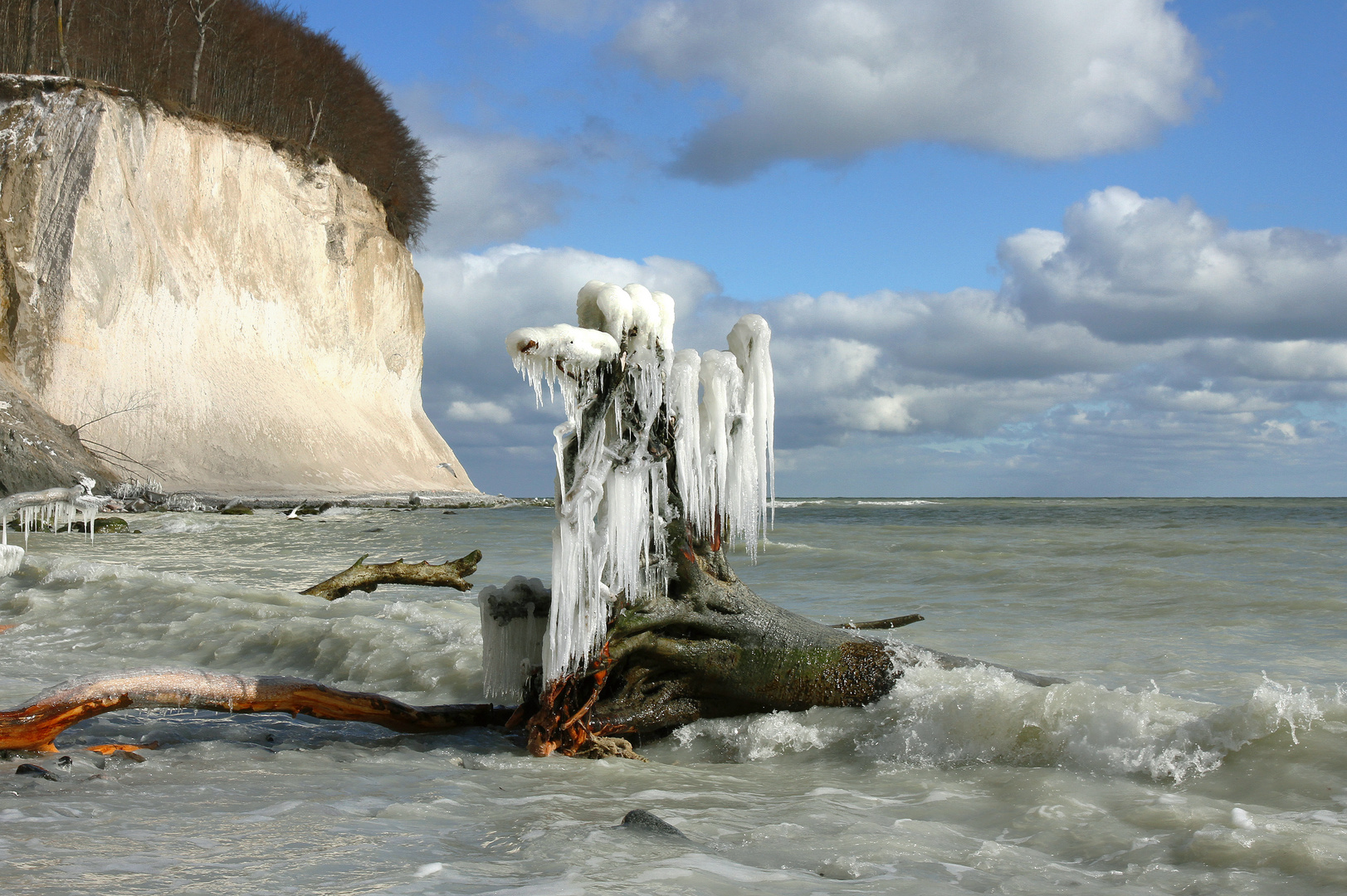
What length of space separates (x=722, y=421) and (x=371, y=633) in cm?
413

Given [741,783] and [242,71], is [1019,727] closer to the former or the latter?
[741,783]

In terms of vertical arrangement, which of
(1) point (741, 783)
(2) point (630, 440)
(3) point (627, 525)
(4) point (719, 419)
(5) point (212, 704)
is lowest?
(1) point (741, 783)

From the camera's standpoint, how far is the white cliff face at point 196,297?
2662cm

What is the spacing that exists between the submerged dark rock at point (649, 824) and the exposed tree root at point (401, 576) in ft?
14.7

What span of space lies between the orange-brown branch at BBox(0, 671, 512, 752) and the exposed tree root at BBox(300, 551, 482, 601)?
278 cm

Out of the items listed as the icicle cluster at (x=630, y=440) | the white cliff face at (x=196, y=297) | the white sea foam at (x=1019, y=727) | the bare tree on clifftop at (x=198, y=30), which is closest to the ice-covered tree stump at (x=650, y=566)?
the icicle cluster at (x=630, y=440)

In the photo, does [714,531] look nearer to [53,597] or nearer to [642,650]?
[642,650]

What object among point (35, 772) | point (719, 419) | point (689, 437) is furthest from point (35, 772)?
point (719, 419)

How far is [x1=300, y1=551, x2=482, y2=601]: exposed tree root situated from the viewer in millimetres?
7793

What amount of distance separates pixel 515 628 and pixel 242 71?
36.3m

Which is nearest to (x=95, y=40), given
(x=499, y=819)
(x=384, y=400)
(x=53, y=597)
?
(x=384, y=400)

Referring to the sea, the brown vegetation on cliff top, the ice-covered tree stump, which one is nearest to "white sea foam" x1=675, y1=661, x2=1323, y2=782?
the sea

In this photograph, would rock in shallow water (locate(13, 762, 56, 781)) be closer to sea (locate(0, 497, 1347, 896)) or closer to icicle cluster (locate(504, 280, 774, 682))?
sea (locate(0, 497, 1347, 896))

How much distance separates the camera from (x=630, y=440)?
177 inches
